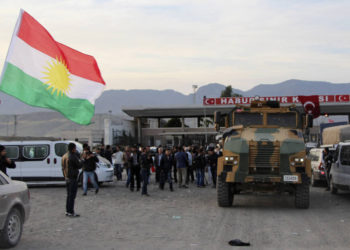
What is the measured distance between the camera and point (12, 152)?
20.8m

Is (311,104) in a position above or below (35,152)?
above

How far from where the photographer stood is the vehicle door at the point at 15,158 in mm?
20641

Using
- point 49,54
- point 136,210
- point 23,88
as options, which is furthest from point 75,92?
point 136,210

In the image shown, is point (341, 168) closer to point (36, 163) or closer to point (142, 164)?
point (142, 164)

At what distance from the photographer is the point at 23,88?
42.4 ft

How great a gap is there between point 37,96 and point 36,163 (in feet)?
26.5

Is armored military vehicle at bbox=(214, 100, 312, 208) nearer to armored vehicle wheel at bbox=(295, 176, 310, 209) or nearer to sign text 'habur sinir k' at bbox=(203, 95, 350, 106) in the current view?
armored vehicle wheel at bbox=(295, 176, 310, 209)

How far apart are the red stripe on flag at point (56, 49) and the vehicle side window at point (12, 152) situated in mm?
5573

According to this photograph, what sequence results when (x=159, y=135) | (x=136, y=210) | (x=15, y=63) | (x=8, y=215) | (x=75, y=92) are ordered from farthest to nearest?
1. (x=159, y=135)
2. (x=75, y=92)
3. (x=136, y=210)
4. (x=15, y=63)
5. (x=8, y=215)

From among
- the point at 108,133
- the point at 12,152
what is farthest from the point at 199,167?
the point at 108,133

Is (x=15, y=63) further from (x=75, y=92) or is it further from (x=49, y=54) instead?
(x=75, y=92)

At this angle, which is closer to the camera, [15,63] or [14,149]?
[15,63]

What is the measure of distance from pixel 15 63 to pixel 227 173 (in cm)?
605

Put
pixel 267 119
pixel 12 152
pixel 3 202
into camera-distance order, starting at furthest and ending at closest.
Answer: pixel 12 152 → pixel 267 119 → pixel 3 202
